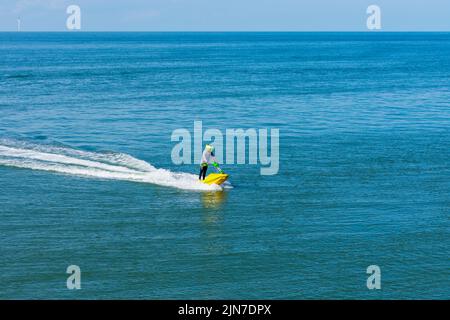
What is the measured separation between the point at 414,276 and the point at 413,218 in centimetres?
630

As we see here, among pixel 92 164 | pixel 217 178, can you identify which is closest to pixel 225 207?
pixel 217 178

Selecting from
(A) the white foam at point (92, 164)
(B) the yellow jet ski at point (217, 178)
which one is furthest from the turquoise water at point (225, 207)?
(B) the yellow jet ski at point (217, 178)

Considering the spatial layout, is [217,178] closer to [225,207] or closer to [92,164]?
[225,207]

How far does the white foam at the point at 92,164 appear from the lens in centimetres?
3812

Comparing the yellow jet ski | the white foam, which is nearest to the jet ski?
the yellow jet ski

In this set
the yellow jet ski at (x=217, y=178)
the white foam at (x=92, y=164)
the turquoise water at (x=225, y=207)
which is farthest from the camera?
the white foam at (x=92, y=164)

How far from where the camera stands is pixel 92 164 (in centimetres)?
4125

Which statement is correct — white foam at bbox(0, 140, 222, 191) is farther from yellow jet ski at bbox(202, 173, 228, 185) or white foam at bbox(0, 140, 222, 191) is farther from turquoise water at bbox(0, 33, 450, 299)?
yellow jet ski at bbox(202, 173, 228, 185)

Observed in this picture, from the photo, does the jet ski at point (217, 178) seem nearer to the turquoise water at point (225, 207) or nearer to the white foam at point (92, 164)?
the white foam at point (92, 164)

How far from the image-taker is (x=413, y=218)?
31531 millimetres

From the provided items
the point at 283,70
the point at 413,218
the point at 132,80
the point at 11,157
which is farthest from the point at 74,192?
the point at 283,70

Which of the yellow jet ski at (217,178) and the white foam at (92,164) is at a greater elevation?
the white foam at (92,164)

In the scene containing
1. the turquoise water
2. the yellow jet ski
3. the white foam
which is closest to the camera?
the turquoise water

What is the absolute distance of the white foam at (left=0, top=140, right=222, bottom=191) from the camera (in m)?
38.1
